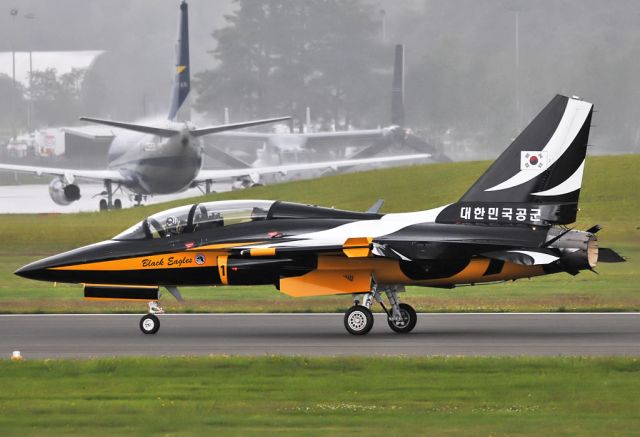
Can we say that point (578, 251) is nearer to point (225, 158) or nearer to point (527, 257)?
point (527, 257)

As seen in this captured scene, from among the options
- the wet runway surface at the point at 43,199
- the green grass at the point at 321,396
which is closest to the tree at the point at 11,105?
the wet runway surface at the point at 43,199

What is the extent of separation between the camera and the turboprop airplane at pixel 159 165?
6638cm

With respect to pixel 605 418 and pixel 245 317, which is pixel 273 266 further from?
pixel 605 418

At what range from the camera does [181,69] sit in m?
70.2

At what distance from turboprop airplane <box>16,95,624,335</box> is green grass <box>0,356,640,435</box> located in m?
3.71

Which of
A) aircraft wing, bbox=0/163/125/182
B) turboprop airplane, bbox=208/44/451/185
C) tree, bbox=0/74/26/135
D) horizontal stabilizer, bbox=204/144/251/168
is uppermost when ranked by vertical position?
tree, bbox=0/74/26/135

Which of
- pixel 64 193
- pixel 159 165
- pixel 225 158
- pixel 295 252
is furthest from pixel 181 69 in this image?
pixel 295 252

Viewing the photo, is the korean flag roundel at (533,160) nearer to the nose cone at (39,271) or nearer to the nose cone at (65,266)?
the nose cone at (65,266)

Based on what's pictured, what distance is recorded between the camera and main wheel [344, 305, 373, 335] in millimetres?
20969

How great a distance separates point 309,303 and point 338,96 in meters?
53.5

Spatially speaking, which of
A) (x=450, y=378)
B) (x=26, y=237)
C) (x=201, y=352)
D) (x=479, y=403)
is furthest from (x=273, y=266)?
(x=26, y=237)

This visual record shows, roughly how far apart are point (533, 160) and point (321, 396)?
816 cm

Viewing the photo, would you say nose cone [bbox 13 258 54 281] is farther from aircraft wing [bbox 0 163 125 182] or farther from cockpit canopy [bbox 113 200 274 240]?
aircraft wing [bbox 0 163 125 182]

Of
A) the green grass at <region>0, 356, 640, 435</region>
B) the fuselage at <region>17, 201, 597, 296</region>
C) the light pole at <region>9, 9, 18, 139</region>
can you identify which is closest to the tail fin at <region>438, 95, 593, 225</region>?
the fuselage at <region>17, 201, 597, 296</region>
